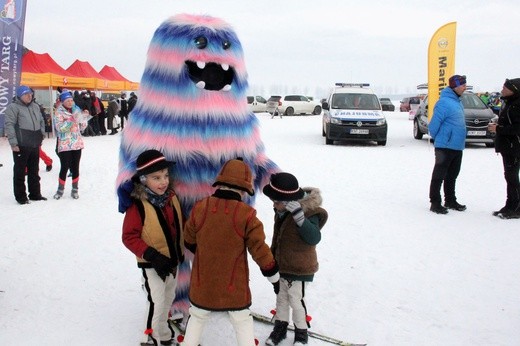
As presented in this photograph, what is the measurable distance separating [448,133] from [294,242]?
3.99m

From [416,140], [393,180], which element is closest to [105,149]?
[393,180]

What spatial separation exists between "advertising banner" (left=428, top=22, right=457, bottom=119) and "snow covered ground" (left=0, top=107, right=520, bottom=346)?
15.2 ft

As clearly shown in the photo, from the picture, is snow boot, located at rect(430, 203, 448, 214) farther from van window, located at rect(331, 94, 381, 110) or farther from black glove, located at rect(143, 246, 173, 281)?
van window, located at rect(331, 94, 381, 110)

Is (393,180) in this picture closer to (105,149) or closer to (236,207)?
(236,207)

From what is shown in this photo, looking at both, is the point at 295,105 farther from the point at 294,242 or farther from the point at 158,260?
the point at 158,260

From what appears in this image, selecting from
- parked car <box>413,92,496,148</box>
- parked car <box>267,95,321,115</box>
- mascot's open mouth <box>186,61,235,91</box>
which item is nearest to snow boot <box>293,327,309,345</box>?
mascot's open mouth <box>186,61,235,91</box>

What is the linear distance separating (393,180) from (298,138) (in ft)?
25.3

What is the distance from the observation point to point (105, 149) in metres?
13.3

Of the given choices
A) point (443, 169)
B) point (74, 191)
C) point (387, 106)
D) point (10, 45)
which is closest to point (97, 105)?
point (10, 45)

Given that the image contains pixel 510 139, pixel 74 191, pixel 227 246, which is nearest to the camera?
pixel 227 246

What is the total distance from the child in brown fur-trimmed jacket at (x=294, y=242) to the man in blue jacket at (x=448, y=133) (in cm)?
383

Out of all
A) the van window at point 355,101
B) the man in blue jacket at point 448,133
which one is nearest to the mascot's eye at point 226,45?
the man in blue jacket at point 448,133

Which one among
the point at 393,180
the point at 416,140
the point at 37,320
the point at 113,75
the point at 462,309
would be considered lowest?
the point at 37,320

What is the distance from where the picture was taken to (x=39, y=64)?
52.2ft
